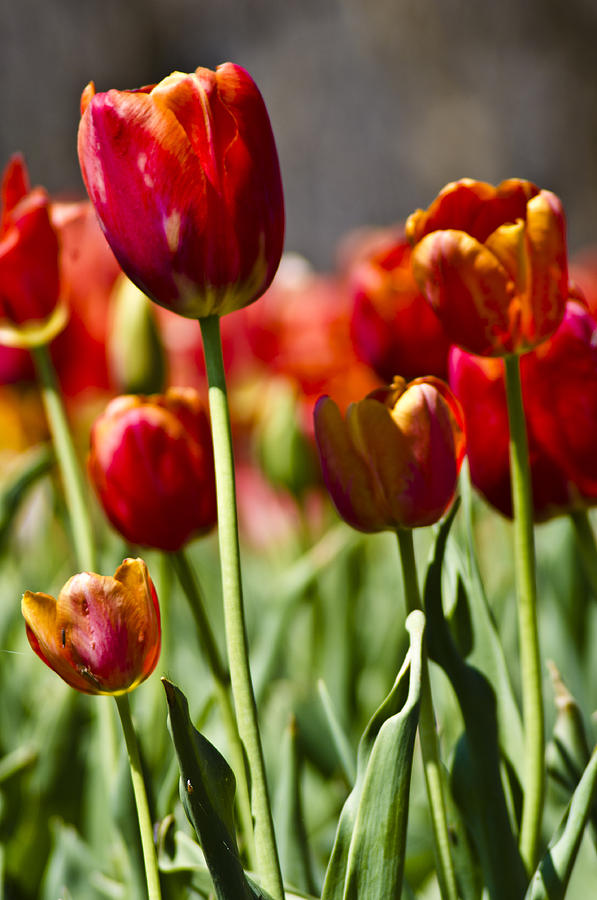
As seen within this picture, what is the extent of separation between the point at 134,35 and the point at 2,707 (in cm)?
368

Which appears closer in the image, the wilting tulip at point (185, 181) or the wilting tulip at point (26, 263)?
the wilting tulip at point (185, 181)

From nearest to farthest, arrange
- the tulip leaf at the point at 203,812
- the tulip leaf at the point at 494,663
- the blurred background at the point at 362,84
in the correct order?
the tulip leaf at the point at 203,812
the tulip leaf at the point at 494,663
the blurred background at the point at 362,84

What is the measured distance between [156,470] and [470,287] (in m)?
0.16

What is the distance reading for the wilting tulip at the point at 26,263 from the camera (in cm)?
45

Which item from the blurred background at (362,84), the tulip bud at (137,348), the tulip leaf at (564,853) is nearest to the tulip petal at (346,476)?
the tulip leaf at (564,853)

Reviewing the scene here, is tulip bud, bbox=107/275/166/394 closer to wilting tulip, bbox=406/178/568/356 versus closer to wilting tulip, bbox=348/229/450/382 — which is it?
wilting tulip, bbox=348/229/450/382

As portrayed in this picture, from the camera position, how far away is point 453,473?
314mm

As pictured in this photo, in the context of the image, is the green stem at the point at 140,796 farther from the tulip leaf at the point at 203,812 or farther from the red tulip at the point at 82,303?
the red tulip at the point at 82,303

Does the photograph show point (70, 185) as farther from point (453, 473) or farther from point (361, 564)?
point (453, 473)

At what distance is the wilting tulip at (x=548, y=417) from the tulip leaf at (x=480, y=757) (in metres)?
0.06

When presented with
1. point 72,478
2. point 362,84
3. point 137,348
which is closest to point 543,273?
point 72,478

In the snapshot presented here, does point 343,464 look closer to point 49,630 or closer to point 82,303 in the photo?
point 49,630

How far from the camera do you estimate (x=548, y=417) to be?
1.27 feet

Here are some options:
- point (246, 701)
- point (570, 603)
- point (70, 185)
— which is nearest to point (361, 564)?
point (570, 603)
